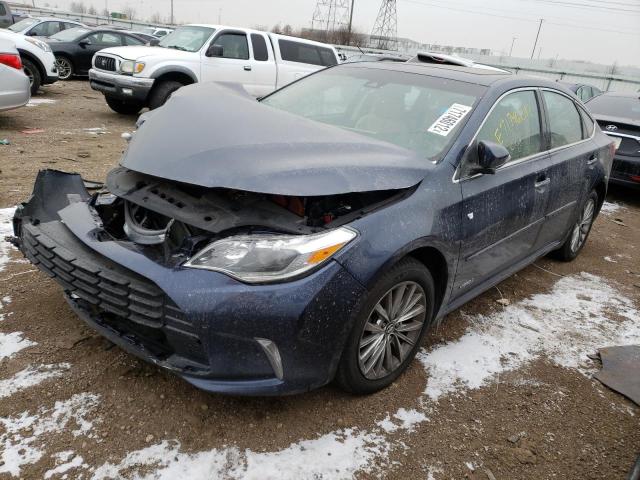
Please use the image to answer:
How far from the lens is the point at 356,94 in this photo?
3.36 metres

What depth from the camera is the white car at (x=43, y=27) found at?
46.9ft

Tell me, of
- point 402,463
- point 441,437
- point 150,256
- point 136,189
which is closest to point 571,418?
point 441,437

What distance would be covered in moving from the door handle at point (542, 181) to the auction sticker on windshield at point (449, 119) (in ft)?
2.72

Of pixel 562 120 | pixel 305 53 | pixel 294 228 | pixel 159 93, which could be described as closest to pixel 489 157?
pixel 294 228

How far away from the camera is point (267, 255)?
2.04 m

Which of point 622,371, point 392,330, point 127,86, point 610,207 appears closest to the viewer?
point 392,330

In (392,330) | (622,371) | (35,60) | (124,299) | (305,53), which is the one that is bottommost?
(622,371)

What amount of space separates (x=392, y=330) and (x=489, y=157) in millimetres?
1075

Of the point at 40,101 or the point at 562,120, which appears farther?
the point at 40,101

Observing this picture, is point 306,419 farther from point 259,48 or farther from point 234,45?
point 259,48

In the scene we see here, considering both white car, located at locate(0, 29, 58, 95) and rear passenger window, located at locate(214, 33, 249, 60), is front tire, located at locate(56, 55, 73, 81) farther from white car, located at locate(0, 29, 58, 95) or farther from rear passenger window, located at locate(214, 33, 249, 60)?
rear passenger window, located at locate(214, 33, 249, 60)

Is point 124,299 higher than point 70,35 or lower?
lower

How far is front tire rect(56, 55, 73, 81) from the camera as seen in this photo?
1326 centimetres

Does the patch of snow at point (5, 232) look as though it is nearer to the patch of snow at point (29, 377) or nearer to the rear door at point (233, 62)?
the patch of snow at point (29, 377)
